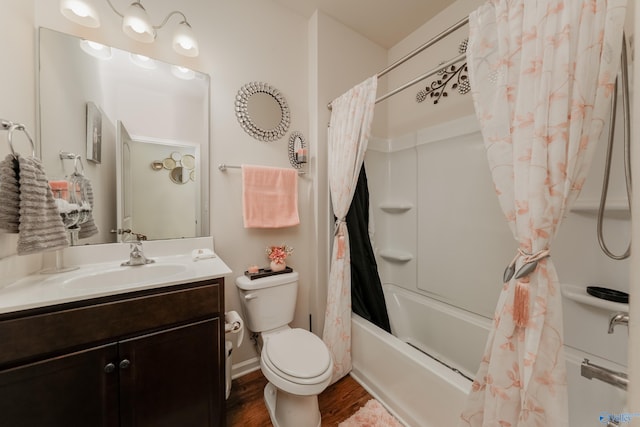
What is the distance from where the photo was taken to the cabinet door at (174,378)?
90cm

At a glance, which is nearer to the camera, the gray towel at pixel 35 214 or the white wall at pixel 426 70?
the gray towel at pixel 35 214

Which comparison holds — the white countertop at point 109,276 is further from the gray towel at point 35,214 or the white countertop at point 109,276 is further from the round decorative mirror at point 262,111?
the round decorative mirror at point 262,111

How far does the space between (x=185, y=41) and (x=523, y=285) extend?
201 cm

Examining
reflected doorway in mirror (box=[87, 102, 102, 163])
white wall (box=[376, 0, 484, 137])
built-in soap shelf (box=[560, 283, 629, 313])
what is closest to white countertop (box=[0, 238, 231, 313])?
reflected doorway in mirror (box=[87, 102, 102, 163])

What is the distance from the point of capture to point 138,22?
4.00 feet

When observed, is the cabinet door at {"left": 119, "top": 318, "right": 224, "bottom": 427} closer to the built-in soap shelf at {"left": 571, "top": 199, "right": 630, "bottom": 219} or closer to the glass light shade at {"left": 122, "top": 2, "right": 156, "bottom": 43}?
the glass light shade at {"left": 122, "top": 2, "right": 156, "bottom": 43}

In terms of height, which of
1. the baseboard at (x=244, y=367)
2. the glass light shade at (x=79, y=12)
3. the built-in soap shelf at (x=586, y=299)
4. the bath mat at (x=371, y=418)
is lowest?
the bath mat at (x=371, y=418)

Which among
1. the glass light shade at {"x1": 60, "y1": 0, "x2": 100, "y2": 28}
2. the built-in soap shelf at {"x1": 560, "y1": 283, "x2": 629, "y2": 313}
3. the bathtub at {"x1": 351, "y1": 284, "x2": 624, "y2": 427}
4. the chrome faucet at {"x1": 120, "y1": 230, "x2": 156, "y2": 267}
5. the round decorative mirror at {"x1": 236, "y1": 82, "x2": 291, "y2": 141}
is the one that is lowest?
the bathtub at {"x1": 351, "y1": 284, "x2": 624, "y2": 427}

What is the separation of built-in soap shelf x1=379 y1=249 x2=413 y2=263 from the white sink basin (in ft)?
5.52

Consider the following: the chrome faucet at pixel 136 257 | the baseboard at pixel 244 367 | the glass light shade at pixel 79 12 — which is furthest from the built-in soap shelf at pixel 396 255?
the glass light shade at pixel 79 12

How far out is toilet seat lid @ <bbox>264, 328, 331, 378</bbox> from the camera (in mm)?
1120

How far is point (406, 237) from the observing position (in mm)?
2172

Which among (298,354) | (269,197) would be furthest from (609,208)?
(269,197)

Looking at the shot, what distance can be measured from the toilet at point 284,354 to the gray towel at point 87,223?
31.4 inches
